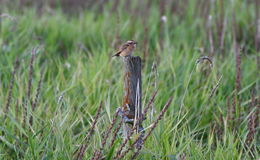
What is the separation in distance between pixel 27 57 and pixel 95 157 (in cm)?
A: 230

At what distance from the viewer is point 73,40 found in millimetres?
5121

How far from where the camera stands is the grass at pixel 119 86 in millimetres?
2518

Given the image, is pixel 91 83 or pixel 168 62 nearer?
pixel 91 83

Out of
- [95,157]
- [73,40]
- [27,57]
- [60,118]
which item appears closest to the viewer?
[95,157]

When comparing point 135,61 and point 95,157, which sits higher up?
point 135,61

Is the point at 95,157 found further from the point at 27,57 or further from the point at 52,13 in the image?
the point at 52,13

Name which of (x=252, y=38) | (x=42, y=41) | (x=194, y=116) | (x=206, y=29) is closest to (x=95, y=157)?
(x=194, y=116)

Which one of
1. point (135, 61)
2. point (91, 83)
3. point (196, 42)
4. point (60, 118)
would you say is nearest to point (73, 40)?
point (196, 42)

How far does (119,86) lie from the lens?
3.43 metres

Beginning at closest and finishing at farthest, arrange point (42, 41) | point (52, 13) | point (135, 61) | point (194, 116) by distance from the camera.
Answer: point (135, 61) < point (194, 116) < point (42, 41) < point (52, 13)

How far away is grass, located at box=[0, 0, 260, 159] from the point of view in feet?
8.26

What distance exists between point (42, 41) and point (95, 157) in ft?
9.12

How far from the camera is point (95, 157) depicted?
212cm

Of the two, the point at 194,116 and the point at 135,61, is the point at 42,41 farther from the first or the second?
the point at 135,61
